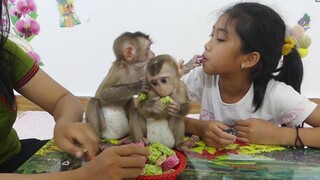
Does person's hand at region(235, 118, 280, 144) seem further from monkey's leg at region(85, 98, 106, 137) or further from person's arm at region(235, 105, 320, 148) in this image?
monkey's leg at region(85, 98, 106, 137)

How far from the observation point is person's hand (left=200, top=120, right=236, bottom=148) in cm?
92

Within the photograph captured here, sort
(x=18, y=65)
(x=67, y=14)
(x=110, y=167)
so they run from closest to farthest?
(x=110, y=167)
(x=18, y=65)
(x=67, y=14)

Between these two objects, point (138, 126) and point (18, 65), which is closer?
point (138, 126)

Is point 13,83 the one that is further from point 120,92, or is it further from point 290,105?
point 290,105

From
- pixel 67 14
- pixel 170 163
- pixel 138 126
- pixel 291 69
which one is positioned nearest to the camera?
pixel 170 163

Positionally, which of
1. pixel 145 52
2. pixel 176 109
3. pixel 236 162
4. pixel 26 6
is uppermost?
pixel 26 6

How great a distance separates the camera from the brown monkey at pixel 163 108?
0.84 meters

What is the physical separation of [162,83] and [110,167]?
25cm

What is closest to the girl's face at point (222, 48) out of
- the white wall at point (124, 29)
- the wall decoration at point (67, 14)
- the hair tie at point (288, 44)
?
the hair tie at point (288, 44)

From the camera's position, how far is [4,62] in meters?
0.94

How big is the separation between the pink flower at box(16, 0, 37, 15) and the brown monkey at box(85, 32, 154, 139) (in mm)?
1702

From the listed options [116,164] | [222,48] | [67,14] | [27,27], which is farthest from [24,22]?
[116,164]

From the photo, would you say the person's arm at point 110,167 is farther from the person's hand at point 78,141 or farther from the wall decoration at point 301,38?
the wall decoration at point 301,38

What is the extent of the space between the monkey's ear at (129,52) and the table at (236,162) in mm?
275
